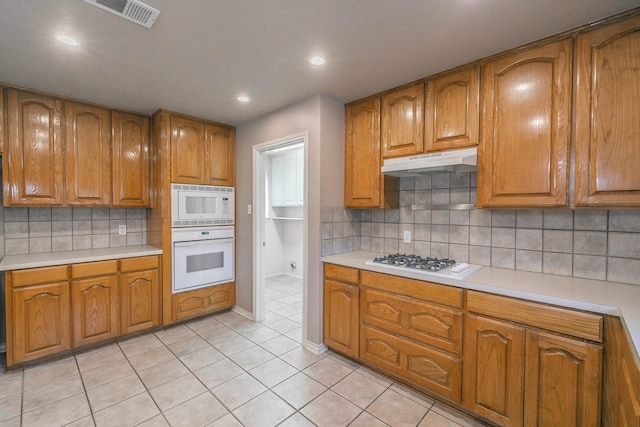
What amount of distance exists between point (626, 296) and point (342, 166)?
2.12 meters

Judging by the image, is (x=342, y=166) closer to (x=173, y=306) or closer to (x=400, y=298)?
(x=400, y=298)

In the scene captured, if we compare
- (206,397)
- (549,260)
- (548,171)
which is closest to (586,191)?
(548,171)

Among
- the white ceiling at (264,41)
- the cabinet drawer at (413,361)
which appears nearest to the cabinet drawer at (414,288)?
the cabinet drawer at (413,361)

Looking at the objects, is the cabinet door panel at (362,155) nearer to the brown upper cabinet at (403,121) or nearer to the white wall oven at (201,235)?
the brown upper cabinet at (403,121)

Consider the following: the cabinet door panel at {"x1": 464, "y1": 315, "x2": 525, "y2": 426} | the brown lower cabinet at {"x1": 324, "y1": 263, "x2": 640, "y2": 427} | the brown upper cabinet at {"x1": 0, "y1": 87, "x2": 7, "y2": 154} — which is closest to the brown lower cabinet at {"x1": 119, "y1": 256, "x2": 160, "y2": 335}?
the brown upper cabinet at {"x1": 0, "y1": 87, "x2": 7, "y2": 154}

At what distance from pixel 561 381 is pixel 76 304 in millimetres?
3628

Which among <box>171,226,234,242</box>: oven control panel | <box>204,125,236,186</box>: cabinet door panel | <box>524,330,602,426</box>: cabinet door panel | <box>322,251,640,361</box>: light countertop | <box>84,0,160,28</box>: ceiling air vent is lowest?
<box>524,330,602,426</box>: cabinet door panel

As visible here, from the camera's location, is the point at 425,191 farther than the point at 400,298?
Yes

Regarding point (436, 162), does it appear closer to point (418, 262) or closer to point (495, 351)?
point (418, 262)

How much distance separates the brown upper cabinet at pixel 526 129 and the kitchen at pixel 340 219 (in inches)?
11.4

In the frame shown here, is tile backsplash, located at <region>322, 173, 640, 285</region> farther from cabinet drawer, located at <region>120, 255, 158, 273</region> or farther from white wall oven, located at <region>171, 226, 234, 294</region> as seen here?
cabinet drawer, located at <region>120, 255, 158, 273</region>

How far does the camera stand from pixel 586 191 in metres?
1.61

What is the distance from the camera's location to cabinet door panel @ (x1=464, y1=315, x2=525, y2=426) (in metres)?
1.59

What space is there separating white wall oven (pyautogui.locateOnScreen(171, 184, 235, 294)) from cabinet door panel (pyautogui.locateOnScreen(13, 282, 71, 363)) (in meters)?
0.92
